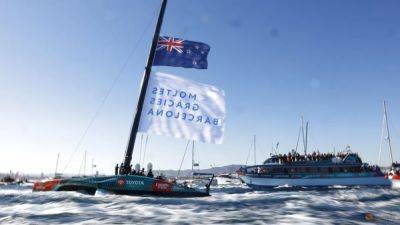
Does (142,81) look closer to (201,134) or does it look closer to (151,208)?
(201,134)

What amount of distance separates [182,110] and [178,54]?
3.15 m

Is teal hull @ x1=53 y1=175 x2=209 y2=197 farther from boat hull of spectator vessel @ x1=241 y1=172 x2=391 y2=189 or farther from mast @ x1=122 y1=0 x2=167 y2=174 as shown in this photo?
boat hull of spectator vessel @ x1=241 y1=172 x2=391 y2=189

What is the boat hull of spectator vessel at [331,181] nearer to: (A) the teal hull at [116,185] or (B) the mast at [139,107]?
(B) the mast at [139,107]

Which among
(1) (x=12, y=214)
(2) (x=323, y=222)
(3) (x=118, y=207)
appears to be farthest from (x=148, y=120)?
(2) (x=323, y=222)

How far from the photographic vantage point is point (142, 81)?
17.6 meters

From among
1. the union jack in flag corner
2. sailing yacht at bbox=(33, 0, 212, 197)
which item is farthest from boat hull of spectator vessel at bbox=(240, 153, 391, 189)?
sailing yacht at bbox=(33, 0, 212, 197)

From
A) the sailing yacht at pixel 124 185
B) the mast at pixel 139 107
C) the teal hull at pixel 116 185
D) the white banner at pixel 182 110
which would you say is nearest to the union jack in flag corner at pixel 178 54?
the mast at pixel 139 107

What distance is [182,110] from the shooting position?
17281mm

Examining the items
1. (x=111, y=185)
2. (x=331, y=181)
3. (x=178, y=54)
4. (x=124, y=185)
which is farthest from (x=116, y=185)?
(x=331, y=181)

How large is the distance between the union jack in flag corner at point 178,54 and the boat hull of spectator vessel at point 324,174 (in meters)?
34.6

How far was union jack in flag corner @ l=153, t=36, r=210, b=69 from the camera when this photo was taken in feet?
Answer: 60.4

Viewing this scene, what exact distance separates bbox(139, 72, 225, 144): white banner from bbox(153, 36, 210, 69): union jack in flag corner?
116 centimetres

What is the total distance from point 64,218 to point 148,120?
806 cm

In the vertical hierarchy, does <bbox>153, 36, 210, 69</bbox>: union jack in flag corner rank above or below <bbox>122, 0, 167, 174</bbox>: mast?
above
